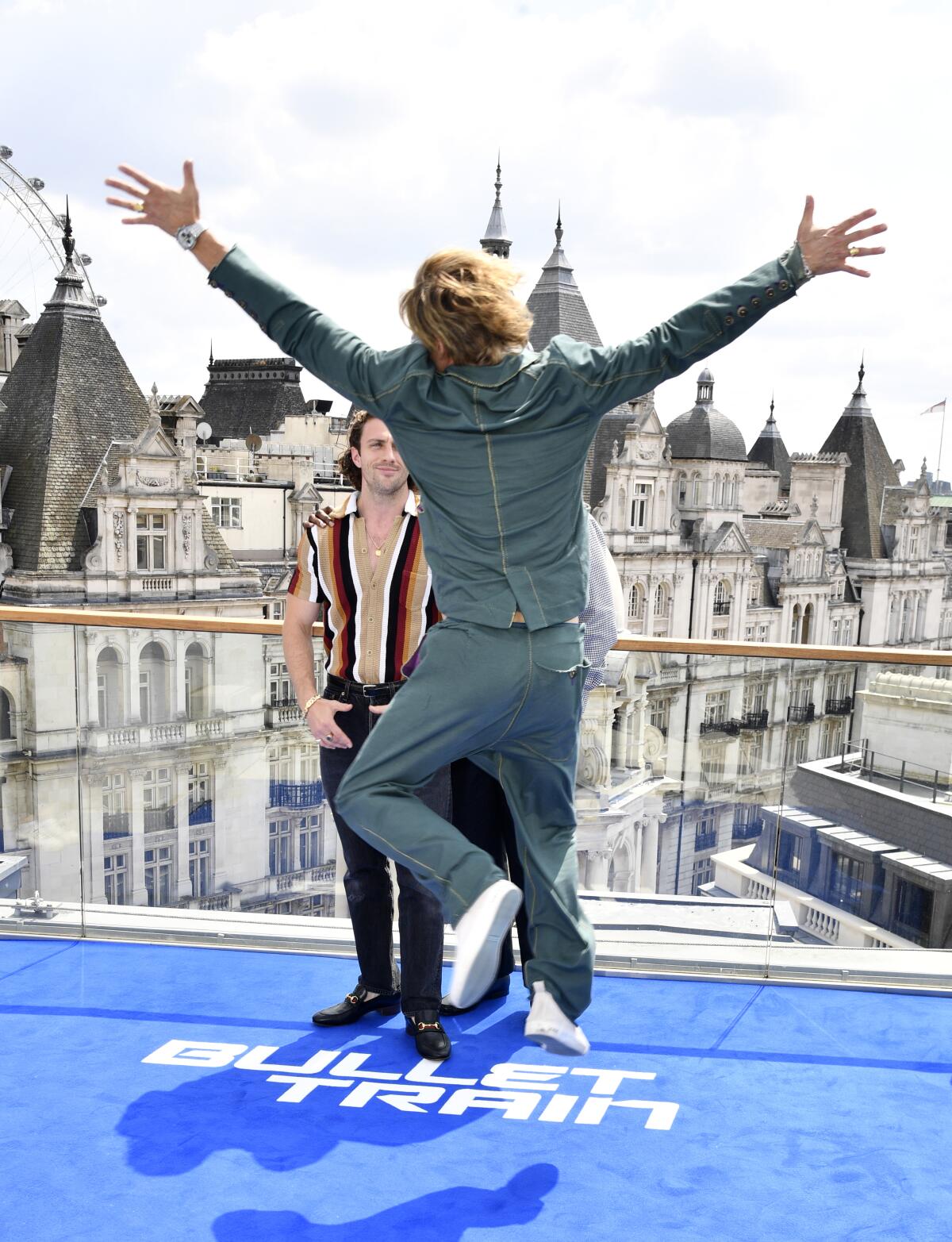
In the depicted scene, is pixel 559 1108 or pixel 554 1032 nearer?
pixel 554 1032

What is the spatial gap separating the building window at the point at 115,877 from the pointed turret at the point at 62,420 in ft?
90.6

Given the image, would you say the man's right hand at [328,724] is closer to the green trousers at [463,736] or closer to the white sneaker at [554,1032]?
the green trousers at [463,736]

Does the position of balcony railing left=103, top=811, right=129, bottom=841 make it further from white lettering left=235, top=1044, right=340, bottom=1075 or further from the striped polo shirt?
the striped polo shirt

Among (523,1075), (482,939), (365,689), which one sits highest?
(365,689)

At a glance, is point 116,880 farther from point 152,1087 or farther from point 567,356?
point 567,356

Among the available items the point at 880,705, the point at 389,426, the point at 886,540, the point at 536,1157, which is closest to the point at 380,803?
the point at 389,426

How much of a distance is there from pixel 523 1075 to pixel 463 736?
975mm

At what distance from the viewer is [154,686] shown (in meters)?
3.52

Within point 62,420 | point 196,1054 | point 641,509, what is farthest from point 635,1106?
point 641,509

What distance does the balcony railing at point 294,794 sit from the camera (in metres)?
3.55

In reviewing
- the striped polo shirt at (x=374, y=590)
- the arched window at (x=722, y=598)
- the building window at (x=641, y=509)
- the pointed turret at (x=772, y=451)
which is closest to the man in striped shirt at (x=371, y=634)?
the striped polo shirt at (x=374, y=590)

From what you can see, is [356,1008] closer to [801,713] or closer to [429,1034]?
[429,1034]

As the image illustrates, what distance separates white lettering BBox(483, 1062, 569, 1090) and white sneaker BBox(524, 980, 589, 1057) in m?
0.52

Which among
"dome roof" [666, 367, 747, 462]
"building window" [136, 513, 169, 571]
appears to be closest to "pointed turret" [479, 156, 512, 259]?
"dome roof" [666, 367, 747, 462]
